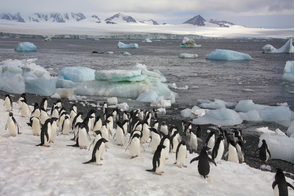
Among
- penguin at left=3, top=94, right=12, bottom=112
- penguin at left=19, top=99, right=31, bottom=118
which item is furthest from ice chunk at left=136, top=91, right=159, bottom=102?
penguin at left=3, top=94, right=12, bottom=112

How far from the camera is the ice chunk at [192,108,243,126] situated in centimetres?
1030

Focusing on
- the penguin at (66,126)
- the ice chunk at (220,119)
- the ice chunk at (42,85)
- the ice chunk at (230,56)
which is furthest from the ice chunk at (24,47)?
the penguin at (66,126)

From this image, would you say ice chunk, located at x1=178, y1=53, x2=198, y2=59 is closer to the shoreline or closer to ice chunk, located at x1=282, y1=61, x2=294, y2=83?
ice chunk, located at x1=282, y1=61, x2=294, y2=83

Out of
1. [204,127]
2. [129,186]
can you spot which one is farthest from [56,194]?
[204,127]

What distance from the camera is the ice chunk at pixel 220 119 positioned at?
10297 mm

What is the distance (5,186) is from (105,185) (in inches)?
56.6

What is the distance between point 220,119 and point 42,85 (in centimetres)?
1014

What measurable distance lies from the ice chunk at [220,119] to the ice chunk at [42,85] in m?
8.73

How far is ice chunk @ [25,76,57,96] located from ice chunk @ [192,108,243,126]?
873cm

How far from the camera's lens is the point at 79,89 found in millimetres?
15164

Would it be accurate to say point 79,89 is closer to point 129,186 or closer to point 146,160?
point 146,160

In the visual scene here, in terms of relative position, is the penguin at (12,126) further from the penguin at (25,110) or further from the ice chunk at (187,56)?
the ice chunk at (187,56)

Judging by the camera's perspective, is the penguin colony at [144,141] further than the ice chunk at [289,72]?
No

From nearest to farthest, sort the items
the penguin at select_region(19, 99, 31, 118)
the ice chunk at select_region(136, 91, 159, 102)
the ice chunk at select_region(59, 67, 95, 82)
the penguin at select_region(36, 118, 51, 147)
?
the penguin at select_region(36, 118, 51, 147)
the penguin at select_region(19, 99, 31, 118)
the ice chunk at select_region(136, 91, 159, 102)
the ice chunk at select_region(59, 67, 95, 82)
